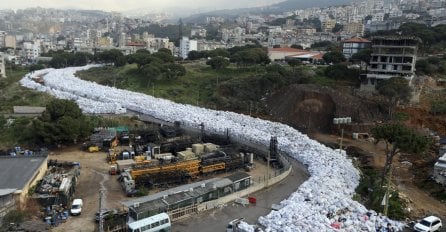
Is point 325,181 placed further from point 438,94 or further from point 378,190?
point 438,94

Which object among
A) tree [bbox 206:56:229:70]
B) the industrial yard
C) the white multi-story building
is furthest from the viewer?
the white multi-story building

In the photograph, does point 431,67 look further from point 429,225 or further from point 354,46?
point 429,225

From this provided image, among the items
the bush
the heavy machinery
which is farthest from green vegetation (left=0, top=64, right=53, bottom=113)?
the bush

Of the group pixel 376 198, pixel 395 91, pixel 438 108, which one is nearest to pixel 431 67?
pixel 438 108

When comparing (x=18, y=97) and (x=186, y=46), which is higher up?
(x=186, y=46)

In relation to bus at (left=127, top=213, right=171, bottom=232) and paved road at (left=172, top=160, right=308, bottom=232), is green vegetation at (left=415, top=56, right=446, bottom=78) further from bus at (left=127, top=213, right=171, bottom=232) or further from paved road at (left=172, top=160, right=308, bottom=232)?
bus at (left=127, top=213, right=171, bottom=232)

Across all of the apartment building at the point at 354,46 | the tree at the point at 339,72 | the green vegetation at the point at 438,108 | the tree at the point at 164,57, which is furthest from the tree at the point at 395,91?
the tree at the point at 164,57
